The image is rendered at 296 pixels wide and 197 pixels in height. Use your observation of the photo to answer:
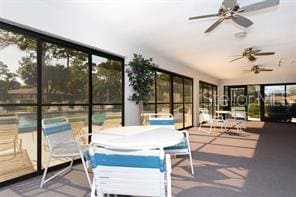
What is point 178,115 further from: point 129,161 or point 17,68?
point 129,161

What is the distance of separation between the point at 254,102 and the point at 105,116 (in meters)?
9.90

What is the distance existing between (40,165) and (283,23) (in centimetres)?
468

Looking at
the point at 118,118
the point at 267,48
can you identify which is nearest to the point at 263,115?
the point at 267,48

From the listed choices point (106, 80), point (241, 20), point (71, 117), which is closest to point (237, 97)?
point (106, 80)

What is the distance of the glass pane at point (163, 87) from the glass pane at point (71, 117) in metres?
3.04

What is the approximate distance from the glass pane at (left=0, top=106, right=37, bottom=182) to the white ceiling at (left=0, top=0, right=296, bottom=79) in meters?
1.27

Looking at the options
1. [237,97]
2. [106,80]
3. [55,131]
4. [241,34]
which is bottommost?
[55,131]

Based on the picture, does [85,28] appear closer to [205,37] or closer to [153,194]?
[205,37]

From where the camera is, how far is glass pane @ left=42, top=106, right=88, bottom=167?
11.4 ft

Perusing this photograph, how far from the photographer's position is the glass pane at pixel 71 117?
347 cm

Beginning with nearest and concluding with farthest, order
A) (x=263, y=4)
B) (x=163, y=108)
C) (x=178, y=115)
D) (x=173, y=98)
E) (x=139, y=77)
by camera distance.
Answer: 1. (x=263, y=4)
2. (x=139, y=77)
3. (x=163, y=108)
4. (x=173, y=98)
5. (x=178, y=115)

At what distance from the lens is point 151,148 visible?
1601 mm

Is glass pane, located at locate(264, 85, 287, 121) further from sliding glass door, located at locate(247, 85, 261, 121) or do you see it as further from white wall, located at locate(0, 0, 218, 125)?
white wall, located at locate(0, 0, 218, 125)

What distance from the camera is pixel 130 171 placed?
159cm
